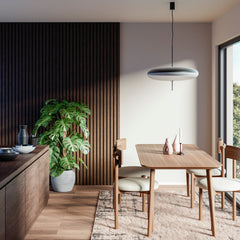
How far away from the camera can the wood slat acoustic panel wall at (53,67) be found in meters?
4.49

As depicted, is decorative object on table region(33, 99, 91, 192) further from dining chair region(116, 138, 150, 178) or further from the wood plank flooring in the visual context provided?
dining chair region(116, 138, 150, 178)

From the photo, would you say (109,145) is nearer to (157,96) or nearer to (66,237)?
(157,96)

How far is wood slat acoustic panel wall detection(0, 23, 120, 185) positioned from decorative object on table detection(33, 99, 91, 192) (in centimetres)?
28

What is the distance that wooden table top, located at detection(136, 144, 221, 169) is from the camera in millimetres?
2738

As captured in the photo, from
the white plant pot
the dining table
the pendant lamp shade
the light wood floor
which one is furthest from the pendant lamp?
the white plant pot

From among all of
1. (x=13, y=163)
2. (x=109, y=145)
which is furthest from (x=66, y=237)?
(x=109, y=145)

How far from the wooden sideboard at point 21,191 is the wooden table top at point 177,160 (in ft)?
3.39

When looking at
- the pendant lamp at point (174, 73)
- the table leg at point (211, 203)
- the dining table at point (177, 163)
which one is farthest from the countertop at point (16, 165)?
the table leg at point (211, 203)

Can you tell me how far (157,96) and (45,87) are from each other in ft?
5.54

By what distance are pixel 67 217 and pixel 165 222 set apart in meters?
1.06

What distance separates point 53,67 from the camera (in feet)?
14.8

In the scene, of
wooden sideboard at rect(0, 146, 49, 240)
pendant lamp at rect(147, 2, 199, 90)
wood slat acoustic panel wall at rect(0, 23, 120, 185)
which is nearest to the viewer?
wooden sideboard at rect(0, 146, 49, 240)

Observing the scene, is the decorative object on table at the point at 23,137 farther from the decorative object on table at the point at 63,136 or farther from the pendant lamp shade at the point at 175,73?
the pendant lamp shade at the point at 175,73

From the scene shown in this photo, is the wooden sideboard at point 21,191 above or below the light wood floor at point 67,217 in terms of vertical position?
above
